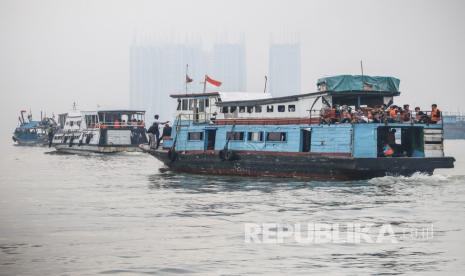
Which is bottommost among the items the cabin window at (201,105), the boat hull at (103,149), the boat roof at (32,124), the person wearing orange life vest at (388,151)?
the boat hull at (103,149)

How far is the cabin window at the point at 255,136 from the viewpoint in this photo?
35781 millimetres

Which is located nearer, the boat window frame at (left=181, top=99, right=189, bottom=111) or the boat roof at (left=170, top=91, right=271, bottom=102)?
the boat roof at (left=170, top=91, right=271, bottom=102)

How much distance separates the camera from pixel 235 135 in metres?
37.0

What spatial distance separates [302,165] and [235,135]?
5.22m

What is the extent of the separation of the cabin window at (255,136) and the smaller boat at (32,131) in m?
73.6

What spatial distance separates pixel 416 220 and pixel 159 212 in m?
8.25

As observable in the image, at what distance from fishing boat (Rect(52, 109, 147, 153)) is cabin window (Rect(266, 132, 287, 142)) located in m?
32.7

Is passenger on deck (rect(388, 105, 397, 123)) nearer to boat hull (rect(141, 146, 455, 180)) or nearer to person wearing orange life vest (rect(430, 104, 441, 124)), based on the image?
boat hull (rect(141, 146, 455, 180))

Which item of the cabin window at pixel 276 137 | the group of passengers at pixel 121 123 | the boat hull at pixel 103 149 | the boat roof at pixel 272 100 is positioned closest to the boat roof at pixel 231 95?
the boat roof at pixel 272 100

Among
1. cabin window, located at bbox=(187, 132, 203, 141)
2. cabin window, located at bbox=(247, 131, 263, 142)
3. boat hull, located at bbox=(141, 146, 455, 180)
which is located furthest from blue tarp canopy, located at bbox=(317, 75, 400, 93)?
cabin window, located at bbox=(187, 132, 203, 141)

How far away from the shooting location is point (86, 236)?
60.1ft

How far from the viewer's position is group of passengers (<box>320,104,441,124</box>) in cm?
3162

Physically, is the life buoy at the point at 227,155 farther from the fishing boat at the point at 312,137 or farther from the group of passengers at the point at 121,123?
the group of passengers at the point at 121,123

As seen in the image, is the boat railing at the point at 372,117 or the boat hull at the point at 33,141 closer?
the boat railing at the point at 372,117
